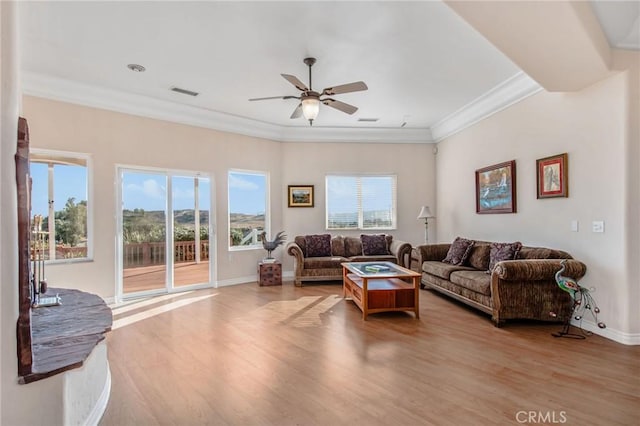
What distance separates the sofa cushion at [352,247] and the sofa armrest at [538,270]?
3.47 metres

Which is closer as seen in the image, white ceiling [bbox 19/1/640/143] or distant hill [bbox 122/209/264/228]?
white ceiling [bbox 19/1/640/143]

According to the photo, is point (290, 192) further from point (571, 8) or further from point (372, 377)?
point (571, 8)

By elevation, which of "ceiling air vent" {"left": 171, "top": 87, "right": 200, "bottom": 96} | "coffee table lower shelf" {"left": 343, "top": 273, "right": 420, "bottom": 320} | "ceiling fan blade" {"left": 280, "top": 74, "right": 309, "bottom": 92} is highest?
"ceiling air vent" {"left": 171, "top": 87, "right": 200, "bottom": 96}

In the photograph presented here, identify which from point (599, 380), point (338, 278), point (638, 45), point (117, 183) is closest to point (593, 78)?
point (638, 45)

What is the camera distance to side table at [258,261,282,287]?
6367 millimetres

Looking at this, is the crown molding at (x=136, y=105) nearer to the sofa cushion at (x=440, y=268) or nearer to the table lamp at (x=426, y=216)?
the table lamp at (x=426, y=216)

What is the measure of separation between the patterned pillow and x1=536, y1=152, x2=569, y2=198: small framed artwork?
3741 millimetres

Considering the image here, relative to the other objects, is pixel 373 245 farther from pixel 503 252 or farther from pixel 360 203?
pixel 503 252

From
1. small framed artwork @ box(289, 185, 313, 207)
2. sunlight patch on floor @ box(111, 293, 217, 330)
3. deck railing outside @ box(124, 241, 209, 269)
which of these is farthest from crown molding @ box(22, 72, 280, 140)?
sunlight patch on floor @ box(111, 293, 217, 330)

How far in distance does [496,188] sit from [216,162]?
16.2 ft

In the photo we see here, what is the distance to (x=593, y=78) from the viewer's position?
361cm

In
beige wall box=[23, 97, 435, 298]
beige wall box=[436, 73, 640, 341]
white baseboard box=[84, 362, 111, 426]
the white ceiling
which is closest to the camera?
white baseboard box=[84, 362, 111, 426]

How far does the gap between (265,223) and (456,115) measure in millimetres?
4332

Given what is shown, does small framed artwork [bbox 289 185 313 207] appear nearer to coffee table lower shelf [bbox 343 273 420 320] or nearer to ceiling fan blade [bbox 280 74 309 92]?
coffee table lower shelf [bbox 343 273 420 320]
